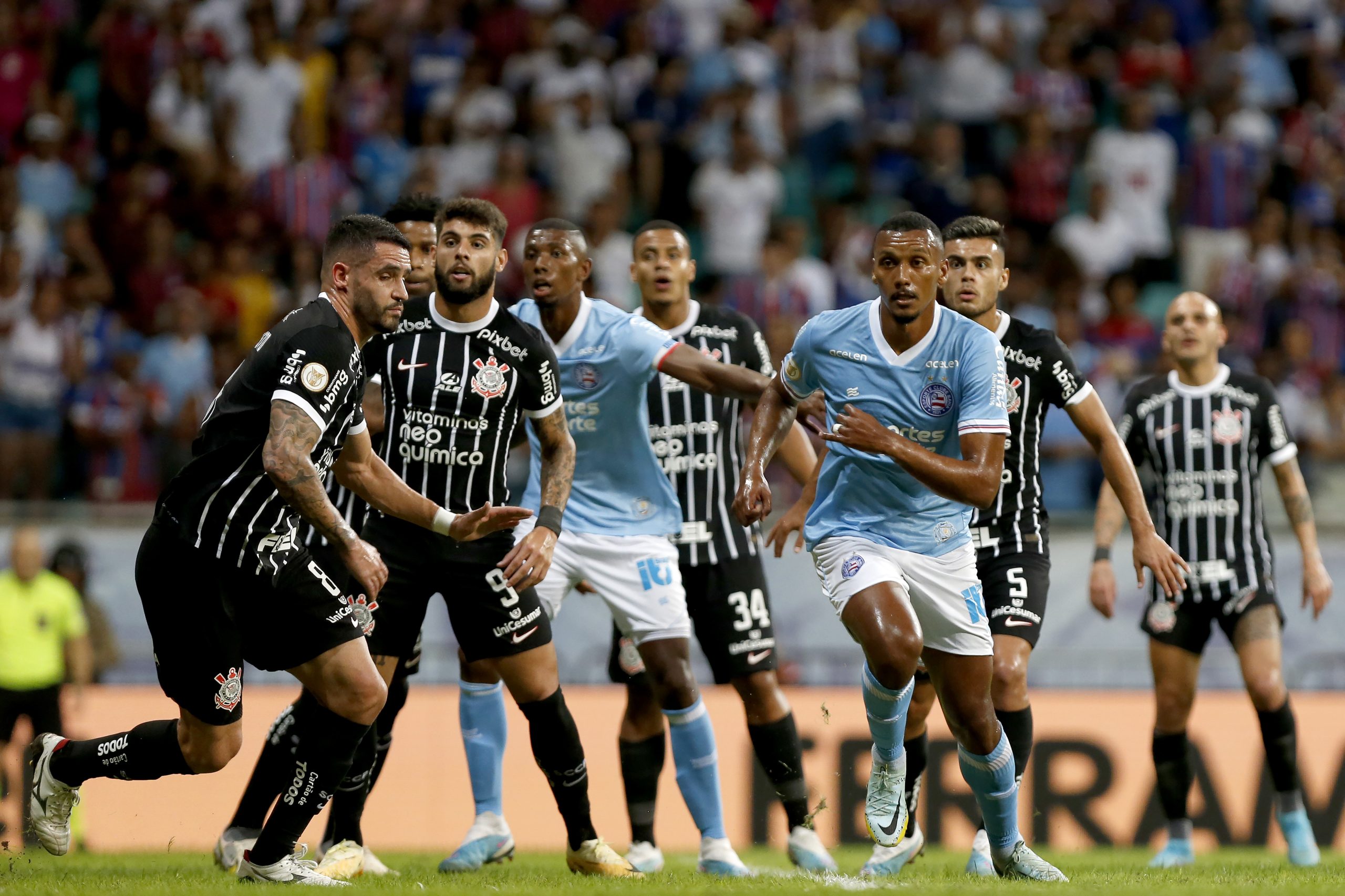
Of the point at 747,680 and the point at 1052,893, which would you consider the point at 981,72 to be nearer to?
the point at 747,680

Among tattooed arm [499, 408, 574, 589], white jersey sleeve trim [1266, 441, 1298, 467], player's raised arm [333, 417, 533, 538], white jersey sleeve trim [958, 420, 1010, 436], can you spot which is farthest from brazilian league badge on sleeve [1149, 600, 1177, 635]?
player's raised arm [333, 417, 533, 538]

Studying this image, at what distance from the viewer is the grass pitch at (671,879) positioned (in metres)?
6.51

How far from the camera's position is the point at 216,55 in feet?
54.4

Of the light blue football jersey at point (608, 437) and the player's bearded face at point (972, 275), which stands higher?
the player's bearded face at point (972, 275)

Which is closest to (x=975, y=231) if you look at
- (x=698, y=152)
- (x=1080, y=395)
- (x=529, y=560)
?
(x=1080, y=395)

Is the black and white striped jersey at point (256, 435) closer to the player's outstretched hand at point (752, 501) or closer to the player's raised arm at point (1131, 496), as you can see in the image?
the player's outstretched hand at point (752, 501)

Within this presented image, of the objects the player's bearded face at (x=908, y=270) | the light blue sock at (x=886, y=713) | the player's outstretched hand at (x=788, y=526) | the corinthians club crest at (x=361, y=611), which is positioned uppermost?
the player's bearded face at (x=908, y=270)

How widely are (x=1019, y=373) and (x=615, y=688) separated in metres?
4.52

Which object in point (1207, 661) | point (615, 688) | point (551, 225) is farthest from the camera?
point (1207, 661)

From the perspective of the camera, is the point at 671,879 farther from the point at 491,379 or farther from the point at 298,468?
the point at 298,468

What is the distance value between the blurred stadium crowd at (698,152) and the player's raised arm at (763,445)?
5.84 metres

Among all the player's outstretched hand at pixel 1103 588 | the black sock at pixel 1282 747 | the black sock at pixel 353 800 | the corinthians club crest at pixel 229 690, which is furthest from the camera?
the black sock at pixel 1282 747

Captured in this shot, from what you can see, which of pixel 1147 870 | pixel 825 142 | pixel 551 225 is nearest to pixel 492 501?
pixel 551 225

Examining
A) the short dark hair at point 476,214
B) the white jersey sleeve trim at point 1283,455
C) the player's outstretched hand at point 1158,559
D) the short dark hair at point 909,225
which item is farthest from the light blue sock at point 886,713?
the white jersey sleeve trim at point 1283,455
